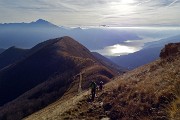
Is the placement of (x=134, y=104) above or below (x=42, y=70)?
above

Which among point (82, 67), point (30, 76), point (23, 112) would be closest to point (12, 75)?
point (30, 76)

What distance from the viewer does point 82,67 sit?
10800 centimetres

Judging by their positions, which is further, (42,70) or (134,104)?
(42,70)

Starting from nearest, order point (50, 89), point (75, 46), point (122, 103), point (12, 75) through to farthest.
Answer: point (122, 103), point (50, 89), point (12, 75), point (75, 46)

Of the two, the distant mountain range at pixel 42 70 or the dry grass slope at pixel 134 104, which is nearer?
the dry grass slope at pixel 134 104

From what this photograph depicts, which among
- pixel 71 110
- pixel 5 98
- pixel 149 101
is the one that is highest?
pixel 149 101

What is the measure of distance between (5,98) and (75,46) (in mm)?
55668

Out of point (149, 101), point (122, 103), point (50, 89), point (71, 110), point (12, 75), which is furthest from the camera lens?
point (12, 75)

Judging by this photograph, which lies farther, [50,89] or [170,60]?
[50,89]

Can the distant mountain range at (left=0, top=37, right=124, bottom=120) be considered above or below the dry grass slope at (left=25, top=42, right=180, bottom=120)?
below

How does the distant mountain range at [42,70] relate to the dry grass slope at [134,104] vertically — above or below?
below

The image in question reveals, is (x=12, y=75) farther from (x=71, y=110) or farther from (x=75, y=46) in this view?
(x=71, y=110)

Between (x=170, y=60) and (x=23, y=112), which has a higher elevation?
(x=170, y=60)

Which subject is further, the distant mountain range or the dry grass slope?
the distant mountain range
